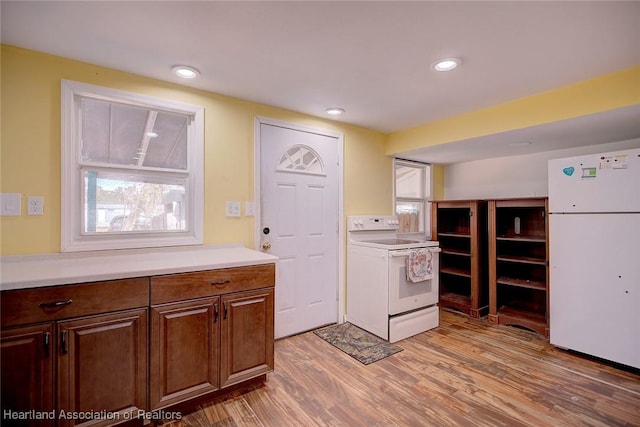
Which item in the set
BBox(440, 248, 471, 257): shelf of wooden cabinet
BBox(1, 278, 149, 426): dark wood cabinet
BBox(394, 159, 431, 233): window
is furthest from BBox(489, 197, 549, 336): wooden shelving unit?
BBox(1, 278, 149, 426): dark wood cabinet

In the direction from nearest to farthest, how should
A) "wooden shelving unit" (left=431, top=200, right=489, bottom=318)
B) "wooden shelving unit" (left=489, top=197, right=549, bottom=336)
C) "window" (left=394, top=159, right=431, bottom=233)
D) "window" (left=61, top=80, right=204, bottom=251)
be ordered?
"window" (left=61, top=80, right=204, bottom=251), "wooden shelving unit" (left=489, top=197, right=549, bottom=336), "wooden shelving unit" (left=431, top=200, right=489, bottom=318), "window" (left=394, top=159, right=431, bottom=233)

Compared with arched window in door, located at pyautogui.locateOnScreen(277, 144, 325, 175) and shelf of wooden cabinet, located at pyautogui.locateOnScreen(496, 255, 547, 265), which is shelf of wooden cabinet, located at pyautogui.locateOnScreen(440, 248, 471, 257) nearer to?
shelf of wooden cabinet, located at pyautogui.locateOnScreen(496, 255, 547, 265)

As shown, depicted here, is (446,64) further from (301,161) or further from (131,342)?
(131,342)

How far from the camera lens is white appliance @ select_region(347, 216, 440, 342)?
2727mm

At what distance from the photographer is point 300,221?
2.88 metres

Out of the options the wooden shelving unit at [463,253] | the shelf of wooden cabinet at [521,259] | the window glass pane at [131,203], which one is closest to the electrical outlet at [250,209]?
the window glass pane at [131,203]

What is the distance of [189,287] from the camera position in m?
1.72

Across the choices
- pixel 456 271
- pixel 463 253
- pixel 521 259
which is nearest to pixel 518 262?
pixel 521 259

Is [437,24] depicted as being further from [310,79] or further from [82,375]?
[82,375]

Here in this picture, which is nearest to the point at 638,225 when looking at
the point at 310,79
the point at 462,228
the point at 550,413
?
the point at 550,413

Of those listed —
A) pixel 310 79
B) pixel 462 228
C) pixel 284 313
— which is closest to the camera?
pixel 310 79

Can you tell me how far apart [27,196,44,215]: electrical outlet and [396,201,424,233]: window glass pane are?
11.4ft

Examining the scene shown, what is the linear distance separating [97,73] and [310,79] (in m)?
1.45

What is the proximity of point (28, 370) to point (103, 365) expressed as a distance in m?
0.28
